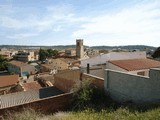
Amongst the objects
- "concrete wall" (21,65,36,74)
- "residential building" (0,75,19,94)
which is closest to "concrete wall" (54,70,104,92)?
"residential building" (0,75,19,94)

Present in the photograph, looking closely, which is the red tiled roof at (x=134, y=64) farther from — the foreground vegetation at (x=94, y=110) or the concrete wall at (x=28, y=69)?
the concrete wall at (x=28, y=69)

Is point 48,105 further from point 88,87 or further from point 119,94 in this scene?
point 119,94

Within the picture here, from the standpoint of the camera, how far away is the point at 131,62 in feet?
61.2

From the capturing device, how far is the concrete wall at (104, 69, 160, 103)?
10781mm

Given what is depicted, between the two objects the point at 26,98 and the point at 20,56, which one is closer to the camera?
the point at 26,98

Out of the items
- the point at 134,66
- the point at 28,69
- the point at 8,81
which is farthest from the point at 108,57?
the point at 28,69

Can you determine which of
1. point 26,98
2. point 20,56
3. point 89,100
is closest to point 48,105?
point 89,100

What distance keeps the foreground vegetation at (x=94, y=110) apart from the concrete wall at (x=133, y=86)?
1.60 feet

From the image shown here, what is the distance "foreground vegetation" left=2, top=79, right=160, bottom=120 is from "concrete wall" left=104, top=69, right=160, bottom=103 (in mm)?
487

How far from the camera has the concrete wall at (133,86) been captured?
1078cm

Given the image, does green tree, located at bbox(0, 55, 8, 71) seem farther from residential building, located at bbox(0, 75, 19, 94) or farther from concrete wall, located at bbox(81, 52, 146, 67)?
concrete wall, located at bbox(81, 52, 146, 67)

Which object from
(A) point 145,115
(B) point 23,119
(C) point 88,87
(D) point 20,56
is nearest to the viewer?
(A) point 145,115

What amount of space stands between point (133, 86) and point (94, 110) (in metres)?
2.69

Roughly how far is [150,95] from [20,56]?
4082 inches
